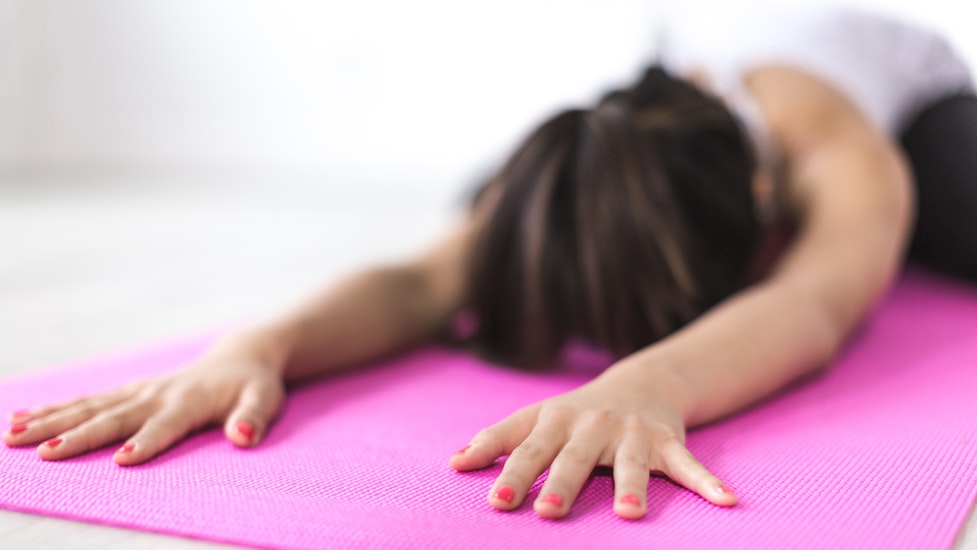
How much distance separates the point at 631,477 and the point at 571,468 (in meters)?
0.04

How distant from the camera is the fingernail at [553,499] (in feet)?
1.92

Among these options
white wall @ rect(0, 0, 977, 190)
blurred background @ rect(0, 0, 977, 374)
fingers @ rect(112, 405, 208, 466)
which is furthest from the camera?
white wall @ rect(0, 0, 977, 190)

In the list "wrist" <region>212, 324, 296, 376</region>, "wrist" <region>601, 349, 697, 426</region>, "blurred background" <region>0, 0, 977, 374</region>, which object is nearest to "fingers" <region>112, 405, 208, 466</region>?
"wrist" <region>212, 324, 296, 376</region>

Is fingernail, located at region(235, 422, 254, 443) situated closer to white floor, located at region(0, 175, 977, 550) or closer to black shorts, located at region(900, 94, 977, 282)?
white floor, located at region(0, 175, 977, 550)

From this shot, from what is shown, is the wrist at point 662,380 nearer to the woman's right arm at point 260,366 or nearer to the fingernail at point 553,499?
the fingernail at point 553,499

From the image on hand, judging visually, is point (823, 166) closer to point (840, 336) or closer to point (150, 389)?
point (840, 336)

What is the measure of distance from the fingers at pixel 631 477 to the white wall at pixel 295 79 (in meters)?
2.75

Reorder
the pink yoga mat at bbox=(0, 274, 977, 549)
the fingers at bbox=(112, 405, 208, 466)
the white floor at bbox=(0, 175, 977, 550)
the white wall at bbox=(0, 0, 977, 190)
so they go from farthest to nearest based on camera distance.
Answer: the white wall at bbox=(0, 0, 977, 190) → the white floor at bbox=(0, 175, 977, 550) → the fingers at bbox=(112, 405, 208, 466) → the pink yoga mat at bbox=(0, 274, 977, 549)

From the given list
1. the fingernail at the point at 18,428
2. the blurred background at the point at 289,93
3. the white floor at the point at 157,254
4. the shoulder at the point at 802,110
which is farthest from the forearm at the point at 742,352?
the blurred background at the point at 289,93

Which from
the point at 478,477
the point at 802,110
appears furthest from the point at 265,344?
the point at 802,110

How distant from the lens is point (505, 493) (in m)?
0.60

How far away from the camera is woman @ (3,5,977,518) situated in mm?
684

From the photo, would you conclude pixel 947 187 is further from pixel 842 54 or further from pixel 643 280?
pixel 643 280

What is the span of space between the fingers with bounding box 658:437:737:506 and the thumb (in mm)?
306
